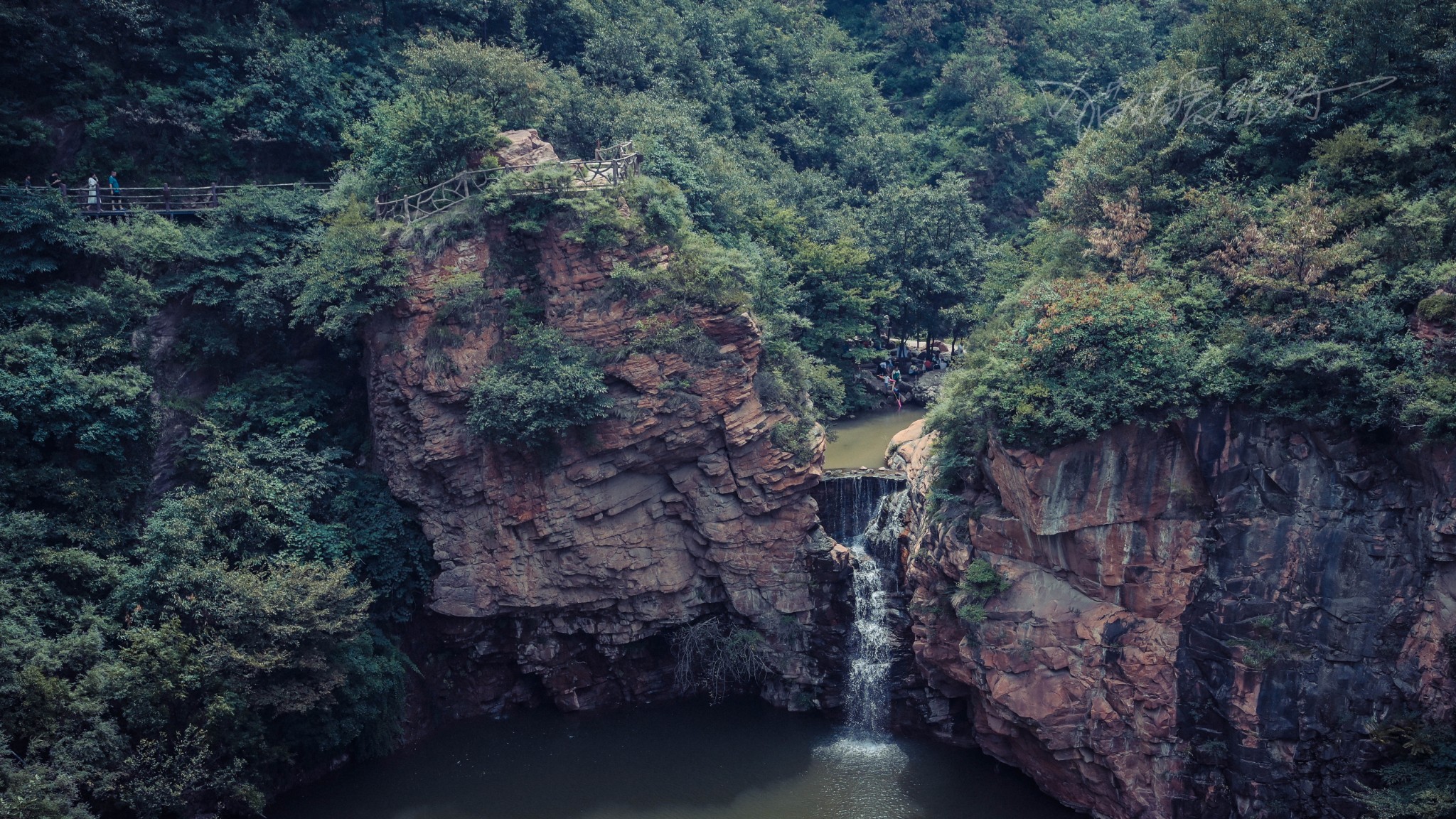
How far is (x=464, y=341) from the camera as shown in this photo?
22.3 m

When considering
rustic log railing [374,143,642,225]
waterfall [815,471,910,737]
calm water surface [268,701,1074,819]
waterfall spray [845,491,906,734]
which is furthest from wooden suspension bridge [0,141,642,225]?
calm water surface [268,701,1074,819]

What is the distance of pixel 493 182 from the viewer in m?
22.8

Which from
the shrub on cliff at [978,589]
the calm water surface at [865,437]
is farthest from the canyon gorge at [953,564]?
the calm water surface at [865,437]

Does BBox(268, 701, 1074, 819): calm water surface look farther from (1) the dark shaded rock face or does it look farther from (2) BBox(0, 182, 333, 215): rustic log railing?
(2) BBox(0, 182, 333, 215): rustic log railing

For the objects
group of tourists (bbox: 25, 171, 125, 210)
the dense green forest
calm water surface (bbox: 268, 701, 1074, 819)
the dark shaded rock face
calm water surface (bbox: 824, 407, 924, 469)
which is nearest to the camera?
the dark shaded rock face

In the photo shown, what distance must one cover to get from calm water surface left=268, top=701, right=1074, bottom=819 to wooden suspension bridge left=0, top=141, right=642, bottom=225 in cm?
1253

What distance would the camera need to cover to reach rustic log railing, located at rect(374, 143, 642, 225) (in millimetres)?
22516

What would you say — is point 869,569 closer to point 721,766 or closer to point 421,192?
point 721,766

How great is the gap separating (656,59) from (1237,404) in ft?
79.3

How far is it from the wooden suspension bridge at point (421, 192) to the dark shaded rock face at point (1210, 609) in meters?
11.3

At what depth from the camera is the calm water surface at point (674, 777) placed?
66.7 ft

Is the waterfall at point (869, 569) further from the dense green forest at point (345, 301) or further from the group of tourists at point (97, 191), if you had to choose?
the group of tourists at point (97, 191)

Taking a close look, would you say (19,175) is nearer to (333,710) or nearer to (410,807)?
(333,710)

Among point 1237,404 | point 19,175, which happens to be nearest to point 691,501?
point 1237,404
